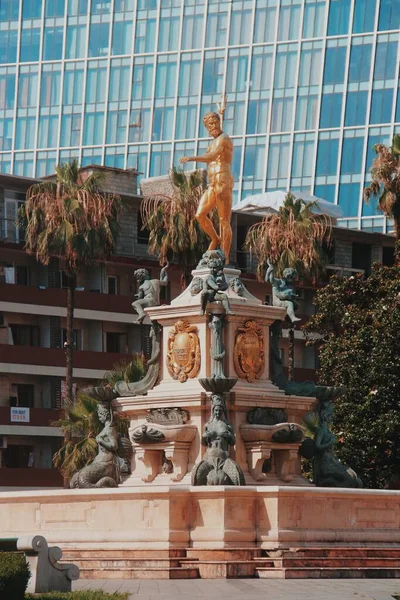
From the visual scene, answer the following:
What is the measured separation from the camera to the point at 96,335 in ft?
270

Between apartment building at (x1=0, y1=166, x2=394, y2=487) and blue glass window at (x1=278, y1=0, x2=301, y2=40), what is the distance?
46.2 metres

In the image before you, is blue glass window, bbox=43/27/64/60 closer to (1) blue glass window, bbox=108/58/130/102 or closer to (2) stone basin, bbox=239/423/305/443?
(1) blue glass window, bbox=108/58/130/102

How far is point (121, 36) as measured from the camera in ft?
445

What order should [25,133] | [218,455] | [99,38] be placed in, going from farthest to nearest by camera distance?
[25,133]
[99,38]
[218,455]

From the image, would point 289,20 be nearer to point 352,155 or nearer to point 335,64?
point 335,64

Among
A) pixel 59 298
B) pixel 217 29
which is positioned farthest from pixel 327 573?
pixel 217 29

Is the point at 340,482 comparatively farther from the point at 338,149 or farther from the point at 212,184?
the point at 338,149

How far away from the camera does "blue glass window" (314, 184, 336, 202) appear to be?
125312 millimetres

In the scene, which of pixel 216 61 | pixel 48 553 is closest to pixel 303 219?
pixel 48 553

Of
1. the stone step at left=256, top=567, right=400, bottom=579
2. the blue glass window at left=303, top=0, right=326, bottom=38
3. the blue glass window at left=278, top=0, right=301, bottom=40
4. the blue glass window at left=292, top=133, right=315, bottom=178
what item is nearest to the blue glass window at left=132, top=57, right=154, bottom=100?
the blue glass window at left=278, top=0, right=301, bottom=40

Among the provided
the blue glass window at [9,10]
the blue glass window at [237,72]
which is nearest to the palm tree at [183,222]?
the blue glass window at [237,72]

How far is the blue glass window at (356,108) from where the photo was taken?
125 m

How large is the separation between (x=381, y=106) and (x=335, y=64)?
15.4ft

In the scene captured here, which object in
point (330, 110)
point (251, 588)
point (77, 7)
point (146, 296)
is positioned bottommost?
point (251, 588)
